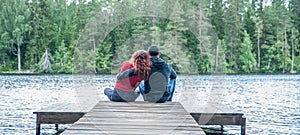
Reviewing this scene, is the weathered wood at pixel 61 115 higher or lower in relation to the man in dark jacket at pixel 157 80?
lower

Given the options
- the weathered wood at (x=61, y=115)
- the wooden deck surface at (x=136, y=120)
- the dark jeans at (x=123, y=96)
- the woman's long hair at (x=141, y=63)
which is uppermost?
the woman's long hair at (x=141, y=63)

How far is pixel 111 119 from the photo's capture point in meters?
6.23

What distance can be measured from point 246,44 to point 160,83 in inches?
1499

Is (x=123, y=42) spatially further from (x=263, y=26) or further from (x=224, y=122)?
(x=263, y=26)

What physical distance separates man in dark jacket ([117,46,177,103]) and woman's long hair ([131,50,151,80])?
0.08m

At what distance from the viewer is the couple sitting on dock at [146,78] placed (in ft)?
24.4

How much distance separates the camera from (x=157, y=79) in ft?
25.1

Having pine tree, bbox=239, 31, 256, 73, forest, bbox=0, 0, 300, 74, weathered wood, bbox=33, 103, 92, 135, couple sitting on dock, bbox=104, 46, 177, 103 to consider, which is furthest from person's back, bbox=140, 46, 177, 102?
pine tree, bbox=239, 31, 256, 73

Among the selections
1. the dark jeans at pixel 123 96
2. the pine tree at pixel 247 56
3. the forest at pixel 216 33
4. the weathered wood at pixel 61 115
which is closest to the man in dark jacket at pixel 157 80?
the dark jeans at pixel 123 96

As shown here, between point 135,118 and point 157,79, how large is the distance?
1.47 metres

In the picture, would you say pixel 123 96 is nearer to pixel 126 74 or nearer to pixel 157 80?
pixel 126 74

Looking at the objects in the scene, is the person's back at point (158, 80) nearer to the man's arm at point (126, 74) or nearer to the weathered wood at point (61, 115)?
the man's arm at point (126, 74)

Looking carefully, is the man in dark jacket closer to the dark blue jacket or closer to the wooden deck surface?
the dark blue jacket

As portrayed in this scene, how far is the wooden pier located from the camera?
18.1 ft
